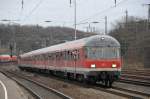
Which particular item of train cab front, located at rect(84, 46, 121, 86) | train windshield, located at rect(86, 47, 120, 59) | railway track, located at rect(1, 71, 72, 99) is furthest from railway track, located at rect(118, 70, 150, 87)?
railway track, located at rect(1, 71, 72, 99)

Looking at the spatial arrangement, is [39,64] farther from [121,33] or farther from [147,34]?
[121,33]

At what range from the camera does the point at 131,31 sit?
3696 inches

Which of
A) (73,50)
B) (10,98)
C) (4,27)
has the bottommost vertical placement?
(10,98)

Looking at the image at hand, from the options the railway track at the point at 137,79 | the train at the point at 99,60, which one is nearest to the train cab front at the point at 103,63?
the train at the point at 99,60

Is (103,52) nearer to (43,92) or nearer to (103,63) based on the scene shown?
(103,63)

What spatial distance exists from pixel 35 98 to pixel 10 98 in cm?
135

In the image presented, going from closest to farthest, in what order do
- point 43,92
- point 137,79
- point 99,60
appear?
point 43,92 < point 99,60 < point 137,79

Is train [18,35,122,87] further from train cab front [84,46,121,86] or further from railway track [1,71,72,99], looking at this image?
railway track [1,71,72,99]

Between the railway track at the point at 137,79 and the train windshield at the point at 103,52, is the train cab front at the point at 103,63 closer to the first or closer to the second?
the train windshield at the point at 103,52

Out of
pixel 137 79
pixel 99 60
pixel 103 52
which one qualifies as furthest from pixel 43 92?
pixel 137 79

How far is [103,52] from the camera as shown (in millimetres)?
26547

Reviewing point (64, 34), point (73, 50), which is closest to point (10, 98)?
point (73, 50)

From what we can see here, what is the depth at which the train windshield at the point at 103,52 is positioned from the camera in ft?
86.6

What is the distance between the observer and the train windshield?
86.6ft
